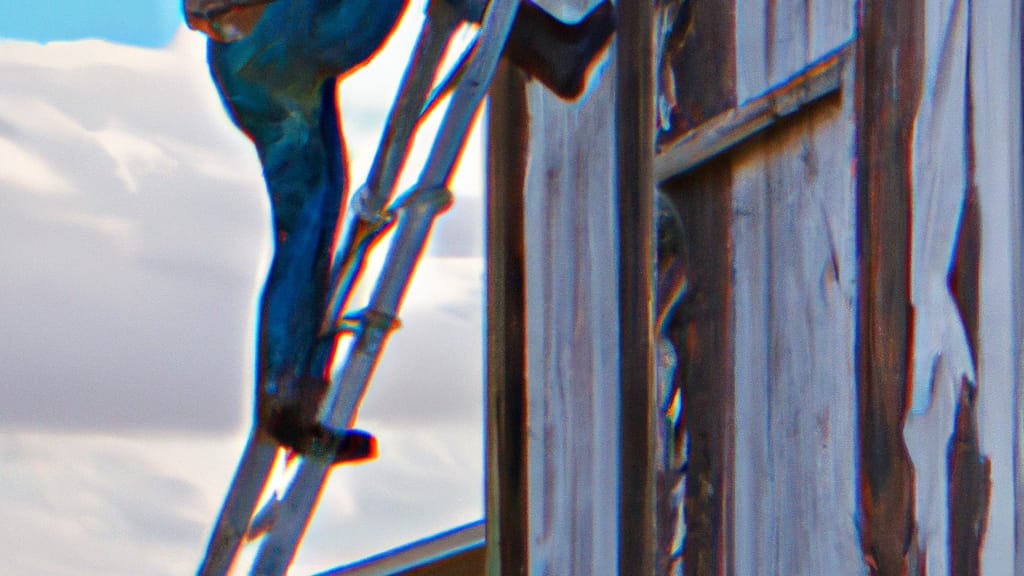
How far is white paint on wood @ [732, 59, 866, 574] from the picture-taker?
2.29 meters

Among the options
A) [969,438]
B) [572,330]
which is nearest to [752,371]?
[572,330]

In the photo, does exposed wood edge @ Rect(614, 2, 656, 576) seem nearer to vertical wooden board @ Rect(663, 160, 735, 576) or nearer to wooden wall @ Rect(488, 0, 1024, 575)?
wooden wall @ Rect(488, 0, 1024, 575)

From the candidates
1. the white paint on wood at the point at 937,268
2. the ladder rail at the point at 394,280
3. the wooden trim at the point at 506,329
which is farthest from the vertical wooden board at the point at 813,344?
the ladder rail at the point at 394,280

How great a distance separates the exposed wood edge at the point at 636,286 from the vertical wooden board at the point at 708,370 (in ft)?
1.90

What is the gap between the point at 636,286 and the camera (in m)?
2.14

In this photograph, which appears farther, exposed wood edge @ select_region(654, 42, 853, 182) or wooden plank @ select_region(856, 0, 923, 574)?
exposed wood edge @ select_region(654, 42, 853, 182)

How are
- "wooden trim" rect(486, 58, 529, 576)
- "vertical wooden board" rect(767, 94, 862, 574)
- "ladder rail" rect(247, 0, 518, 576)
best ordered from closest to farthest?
1. "ladder rail" rect(247, 0, 518, 576)
2. "vertical wooden board" rect(767, 94, 862, 574)
3. "wooden trim" rect(486, 58, 529, 576)

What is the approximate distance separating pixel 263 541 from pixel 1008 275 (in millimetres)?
1109

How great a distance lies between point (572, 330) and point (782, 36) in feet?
2.58

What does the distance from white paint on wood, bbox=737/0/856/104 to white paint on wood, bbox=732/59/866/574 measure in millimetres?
121

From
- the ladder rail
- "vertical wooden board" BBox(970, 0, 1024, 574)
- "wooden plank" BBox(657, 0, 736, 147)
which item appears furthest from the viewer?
"wooden plank" BBox(657, 0, 736, 147)

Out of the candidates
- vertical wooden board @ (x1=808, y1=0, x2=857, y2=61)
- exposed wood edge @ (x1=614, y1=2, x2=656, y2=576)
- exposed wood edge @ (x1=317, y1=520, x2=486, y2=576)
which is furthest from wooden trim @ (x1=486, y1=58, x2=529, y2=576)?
exposed wood edge @ (x1=317, y1=520, x2=486, y2=576)

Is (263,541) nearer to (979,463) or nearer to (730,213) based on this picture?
(979,463)

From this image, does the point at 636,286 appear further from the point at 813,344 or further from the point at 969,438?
the point at 969,438
